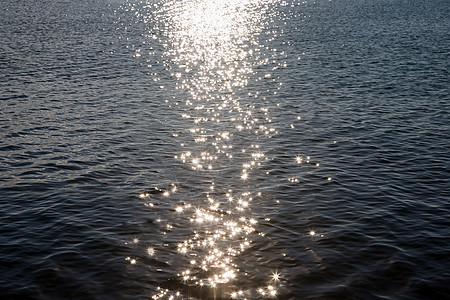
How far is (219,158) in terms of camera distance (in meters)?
35.5

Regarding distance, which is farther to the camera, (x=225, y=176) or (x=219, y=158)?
(x=219, y=158)

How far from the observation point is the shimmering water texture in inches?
830

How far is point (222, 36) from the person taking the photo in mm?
103250

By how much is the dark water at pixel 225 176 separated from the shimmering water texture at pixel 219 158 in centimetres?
14

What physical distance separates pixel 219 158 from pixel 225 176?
3676 mm

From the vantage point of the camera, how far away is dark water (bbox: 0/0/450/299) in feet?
68.5

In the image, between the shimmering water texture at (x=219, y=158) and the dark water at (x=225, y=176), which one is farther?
the shimmering water texture at (x=219, y=158)

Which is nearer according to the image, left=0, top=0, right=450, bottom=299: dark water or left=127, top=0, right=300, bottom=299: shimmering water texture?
left=0, top=0, right=450, bottom=299: dark water

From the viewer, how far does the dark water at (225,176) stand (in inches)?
822

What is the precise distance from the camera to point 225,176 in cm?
3209

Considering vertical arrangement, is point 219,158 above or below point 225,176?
above

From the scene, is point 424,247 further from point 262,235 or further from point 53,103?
point 53,103

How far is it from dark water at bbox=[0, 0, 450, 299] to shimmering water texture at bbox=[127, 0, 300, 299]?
0.45ft

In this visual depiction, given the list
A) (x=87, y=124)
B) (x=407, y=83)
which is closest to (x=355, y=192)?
(x=87, y=124)
